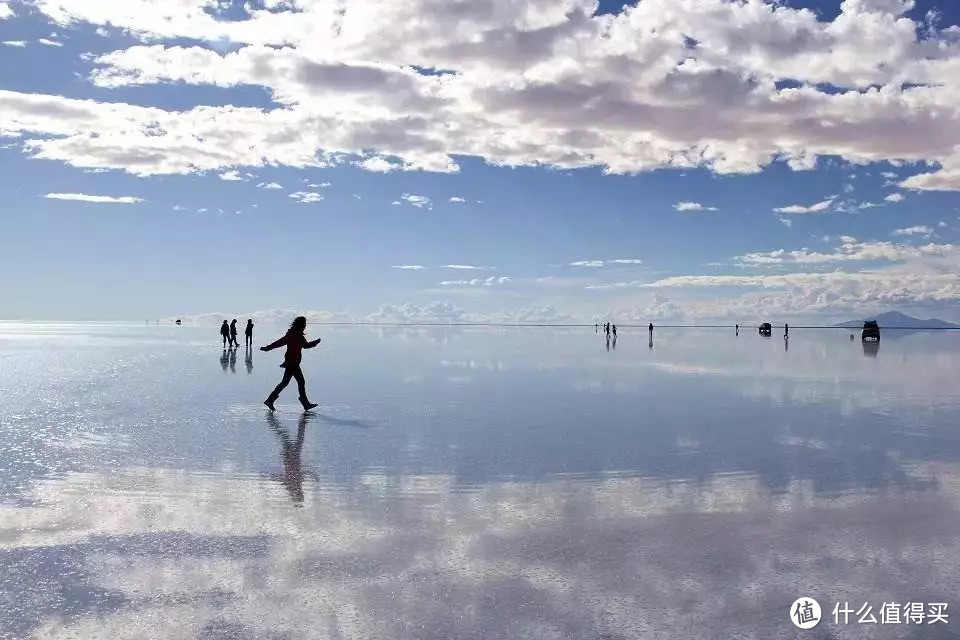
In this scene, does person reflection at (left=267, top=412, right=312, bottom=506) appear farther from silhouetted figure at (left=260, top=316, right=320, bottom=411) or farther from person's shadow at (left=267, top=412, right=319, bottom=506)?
silhouetted figure at (left=260, top=316, right=320, bottom=411)

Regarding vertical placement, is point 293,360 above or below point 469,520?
above

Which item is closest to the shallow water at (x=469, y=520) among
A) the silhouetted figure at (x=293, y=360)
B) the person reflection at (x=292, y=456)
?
the person reflection at (x=292, y=456)

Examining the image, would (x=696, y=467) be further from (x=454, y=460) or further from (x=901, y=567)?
(x=901, y=567)

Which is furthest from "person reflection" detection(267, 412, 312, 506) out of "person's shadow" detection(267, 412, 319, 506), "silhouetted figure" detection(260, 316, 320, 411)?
"silhouetted figure" detection(260, 316, 320, 411)

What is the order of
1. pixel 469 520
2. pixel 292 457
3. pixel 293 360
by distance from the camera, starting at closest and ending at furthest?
1. pixel 469 520
2. pixel 292 457
3. pixel 293 360

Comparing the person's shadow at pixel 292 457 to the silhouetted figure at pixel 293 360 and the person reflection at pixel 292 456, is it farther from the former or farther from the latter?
the silhouetted figure at pixel 293 360

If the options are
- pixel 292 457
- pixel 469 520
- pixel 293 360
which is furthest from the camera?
→ pixel 293 360

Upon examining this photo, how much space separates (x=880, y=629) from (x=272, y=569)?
13.6 ft

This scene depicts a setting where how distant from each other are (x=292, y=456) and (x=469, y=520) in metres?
4.19

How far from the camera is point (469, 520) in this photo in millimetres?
7410

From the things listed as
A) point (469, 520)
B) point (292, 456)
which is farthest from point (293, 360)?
point (469, 520)

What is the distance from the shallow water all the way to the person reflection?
0.17 ft

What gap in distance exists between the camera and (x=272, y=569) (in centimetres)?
590

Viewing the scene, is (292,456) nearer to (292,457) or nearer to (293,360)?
(292,457)
